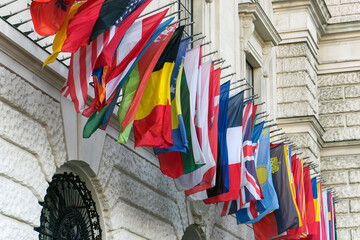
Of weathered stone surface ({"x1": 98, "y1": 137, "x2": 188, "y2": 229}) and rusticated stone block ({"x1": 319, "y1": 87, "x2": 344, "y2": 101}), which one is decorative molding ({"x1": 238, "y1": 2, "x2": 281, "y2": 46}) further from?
weathered stone surface ({"x1": 98, "y1": 137, "x2": 188, "y2": 229})

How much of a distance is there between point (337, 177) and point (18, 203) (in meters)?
20.2

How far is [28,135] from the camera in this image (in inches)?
500

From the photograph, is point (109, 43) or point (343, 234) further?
point (343, 234)

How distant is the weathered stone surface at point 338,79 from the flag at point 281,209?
11139 mm

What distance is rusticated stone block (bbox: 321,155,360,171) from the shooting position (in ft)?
102

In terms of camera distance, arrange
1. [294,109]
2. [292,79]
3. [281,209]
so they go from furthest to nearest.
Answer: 1. [292,79]
2. [294,109]
3. [281,209]

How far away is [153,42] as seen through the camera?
1406cm

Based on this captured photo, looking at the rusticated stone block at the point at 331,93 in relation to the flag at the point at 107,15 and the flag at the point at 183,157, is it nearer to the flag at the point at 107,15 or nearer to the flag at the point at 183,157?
the flag at the point at 183,157

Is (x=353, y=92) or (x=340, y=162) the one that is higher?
(x=353, y=92)

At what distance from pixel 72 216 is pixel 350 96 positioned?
751 inches

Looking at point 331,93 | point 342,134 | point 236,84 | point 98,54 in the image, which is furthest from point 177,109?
point 331,93

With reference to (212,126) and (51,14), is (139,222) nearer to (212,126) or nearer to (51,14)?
(212,126)

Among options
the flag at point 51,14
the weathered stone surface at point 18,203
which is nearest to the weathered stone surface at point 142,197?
the weathered stone surface at point 18,203

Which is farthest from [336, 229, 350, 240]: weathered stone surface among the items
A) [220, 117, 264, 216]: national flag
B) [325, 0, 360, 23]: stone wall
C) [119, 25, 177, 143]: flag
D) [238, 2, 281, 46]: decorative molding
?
[119, 25, 177, 143]: flag
